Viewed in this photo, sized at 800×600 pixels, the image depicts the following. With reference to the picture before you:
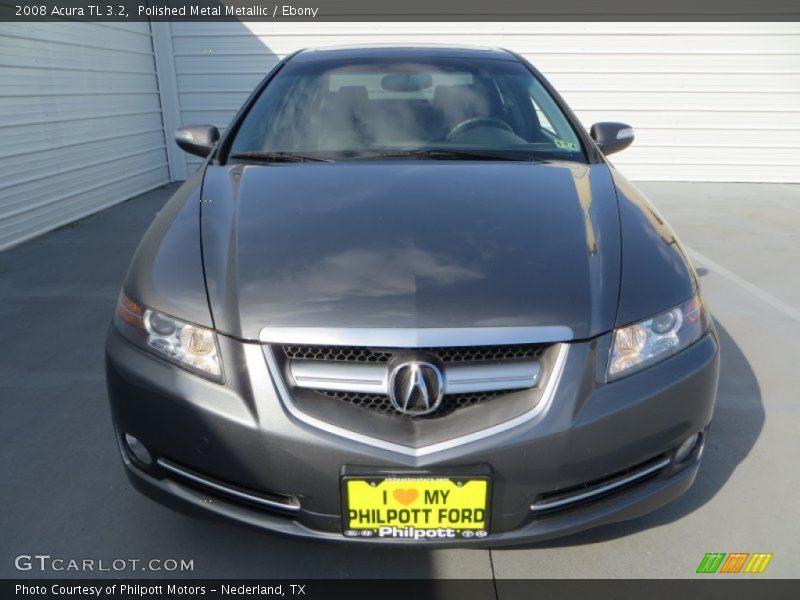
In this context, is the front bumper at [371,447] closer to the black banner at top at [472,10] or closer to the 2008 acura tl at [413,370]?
the 2008 acura tl at [413,370]

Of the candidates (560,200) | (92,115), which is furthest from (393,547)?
(92,115)

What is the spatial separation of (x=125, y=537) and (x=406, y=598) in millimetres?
905

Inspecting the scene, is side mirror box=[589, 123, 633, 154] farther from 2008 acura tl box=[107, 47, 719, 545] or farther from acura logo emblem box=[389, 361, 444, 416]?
acura logo emblem box=[389, 361, 444, 416]

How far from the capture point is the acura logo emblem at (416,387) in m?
1.59

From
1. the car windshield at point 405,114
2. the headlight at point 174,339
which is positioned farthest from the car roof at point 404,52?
the headlight at point 174,339

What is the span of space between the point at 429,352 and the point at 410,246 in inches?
16.2

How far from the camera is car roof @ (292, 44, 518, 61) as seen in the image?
10.7 ft

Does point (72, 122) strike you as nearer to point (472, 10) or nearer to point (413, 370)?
point (472, 10)

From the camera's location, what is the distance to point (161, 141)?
8539 mm

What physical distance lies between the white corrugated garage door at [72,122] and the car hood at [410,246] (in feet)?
13.1

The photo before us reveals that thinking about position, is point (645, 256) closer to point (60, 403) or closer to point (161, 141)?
point (60, 403)

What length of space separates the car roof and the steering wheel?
1.63ft

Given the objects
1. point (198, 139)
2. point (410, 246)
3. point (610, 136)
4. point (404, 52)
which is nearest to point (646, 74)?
point (610, 136)

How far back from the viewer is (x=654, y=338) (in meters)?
1.76
